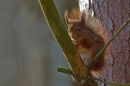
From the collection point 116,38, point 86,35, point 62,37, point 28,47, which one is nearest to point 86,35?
point 86,35

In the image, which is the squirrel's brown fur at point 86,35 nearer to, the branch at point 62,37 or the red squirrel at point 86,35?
the red squirrel at point 86,35

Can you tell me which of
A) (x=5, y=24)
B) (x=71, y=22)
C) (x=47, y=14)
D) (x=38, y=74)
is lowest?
(x=38, y=74)

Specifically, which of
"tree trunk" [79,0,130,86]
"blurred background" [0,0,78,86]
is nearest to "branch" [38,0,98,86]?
"tree trunk" [79,0,130,86]

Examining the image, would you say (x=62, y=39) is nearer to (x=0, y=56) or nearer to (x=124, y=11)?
(x=124, y=11)

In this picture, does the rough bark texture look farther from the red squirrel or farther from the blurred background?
the blurred background

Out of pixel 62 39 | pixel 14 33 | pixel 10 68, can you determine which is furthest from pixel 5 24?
pixel 62 39

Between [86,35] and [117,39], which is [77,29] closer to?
[86,35]

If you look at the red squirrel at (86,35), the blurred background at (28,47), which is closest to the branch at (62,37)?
the red squirrel at (86,35)
